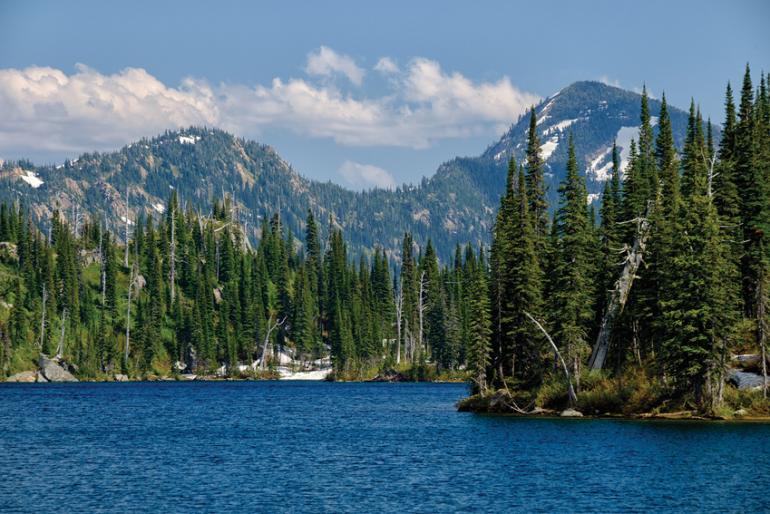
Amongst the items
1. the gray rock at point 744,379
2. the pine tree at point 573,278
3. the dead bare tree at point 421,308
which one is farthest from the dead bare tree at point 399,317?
the gray rock at point 744,379

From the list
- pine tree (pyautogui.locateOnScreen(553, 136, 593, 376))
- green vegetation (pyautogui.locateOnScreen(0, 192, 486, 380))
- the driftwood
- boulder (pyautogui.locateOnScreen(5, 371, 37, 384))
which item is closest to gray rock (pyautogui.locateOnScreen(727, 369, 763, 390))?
the driftwood

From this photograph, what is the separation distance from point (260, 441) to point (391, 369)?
4121 inches

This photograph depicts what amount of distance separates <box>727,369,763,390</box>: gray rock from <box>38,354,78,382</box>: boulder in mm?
129206

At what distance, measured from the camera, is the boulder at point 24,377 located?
16279cm

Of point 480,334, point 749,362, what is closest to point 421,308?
point 480,334

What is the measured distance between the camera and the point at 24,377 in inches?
6437

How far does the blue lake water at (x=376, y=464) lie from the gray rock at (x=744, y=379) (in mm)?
5871

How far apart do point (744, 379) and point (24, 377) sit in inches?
5104

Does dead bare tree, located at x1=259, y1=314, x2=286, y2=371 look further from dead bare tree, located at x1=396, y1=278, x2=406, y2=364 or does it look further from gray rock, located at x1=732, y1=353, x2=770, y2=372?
gray rock, located at x1=732, y1=353, x2=770, y2=372

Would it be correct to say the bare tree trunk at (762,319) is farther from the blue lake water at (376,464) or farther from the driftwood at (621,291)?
the driftwood at (621,291)

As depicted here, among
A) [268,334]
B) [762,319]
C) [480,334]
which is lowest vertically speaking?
[480,334]

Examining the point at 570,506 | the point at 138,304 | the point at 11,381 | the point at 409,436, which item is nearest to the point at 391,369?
the point at 138,304

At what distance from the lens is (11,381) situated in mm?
162375

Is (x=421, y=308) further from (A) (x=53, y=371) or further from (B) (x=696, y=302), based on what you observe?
→ (B) (x=696, y=302)
